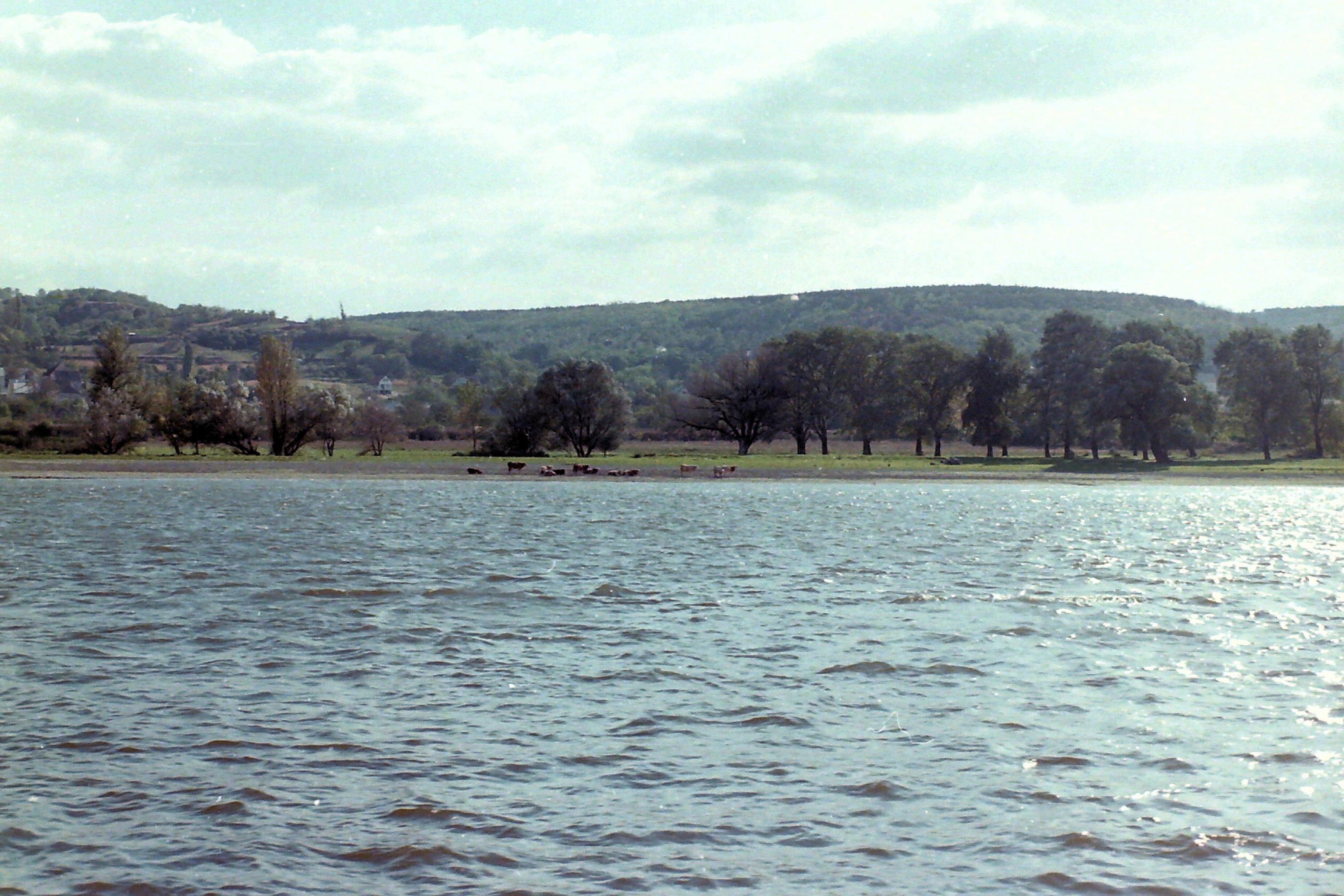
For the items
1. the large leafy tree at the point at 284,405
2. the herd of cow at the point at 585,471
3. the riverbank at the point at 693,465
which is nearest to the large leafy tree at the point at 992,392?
the riverbank at the point at 693,465

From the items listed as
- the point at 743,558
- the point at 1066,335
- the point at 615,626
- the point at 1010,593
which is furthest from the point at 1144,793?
the point at 1066,335

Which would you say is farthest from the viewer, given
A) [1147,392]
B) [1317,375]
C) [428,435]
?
[428,435]

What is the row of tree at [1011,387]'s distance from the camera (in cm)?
9200

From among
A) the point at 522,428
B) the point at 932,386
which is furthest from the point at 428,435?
the point at 932,386

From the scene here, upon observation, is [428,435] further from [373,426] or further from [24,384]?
[24,384]

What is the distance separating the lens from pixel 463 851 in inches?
311

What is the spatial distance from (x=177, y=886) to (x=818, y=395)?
94549 mm

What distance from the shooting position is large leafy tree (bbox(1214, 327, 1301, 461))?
92062mm

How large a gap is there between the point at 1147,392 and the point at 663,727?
261 feet

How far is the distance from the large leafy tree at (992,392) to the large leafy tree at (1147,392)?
1084 cm

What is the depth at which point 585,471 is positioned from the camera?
7088 centimetres

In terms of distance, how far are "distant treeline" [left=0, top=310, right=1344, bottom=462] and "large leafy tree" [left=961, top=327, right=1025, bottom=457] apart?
153 mm

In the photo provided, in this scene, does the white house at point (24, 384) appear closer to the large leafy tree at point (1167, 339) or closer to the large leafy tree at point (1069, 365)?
the large leafy tree at point (1069, 365)

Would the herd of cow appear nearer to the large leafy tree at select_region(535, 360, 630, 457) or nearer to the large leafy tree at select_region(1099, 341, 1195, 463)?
the large leafy tree at select_region(535, 360, 630, 457)
